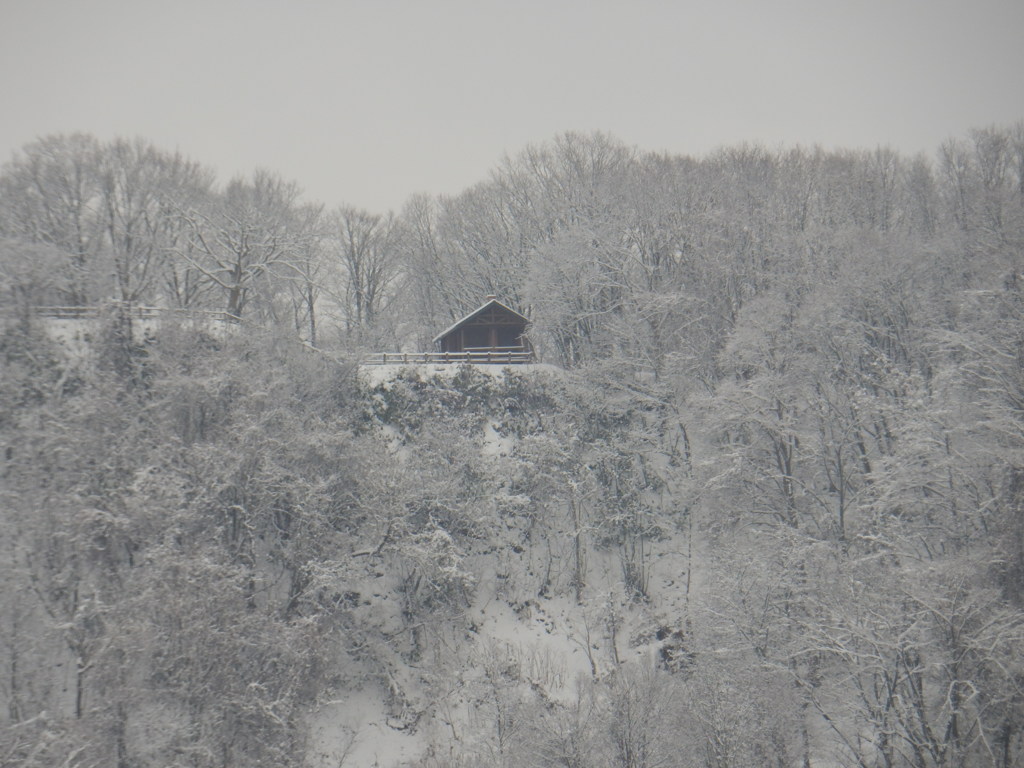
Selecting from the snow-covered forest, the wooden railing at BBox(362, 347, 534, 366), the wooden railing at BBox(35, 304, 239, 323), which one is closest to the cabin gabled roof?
the wooden railing at BBox(362, 347, 534, 366)

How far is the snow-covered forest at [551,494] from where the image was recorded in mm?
15641

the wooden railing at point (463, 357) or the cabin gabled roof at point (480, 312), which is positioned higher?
the cabin gabled roof at point (480, 312)

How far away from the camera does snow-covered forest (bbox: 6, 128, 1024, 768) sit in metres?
15.6

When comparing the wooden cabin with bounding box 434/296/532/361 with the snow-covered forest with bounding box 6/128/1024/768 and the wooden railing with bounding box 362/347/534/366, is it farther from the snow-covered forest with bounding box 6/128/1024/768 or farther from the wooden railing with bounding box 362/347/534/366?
the snow-covered forest with bounding box 6/128/1024/768

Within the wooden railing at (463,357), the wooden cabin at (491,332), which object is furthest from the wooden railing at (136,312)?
the wooden cabin at (491,332)

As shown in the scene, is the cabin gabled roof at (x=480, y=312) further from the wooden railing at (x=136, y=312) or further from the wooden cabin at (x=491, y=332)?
the wooden railing at (x=136, y=312)

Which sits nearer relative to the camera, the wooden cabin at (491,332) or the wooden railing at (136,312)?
the wooden railing at (136,312)

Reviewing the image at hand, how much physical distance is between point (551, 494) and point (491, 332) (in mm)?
10921

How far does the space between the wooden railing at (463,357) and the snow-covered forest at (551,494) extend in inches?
71.1

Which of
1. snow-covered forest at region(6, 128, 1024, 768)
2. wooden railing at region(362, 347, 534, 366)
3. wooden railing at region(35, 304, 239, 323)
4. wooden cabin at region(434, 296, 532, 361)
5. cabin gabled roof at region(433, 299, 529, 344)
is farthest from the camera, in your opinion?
wooden cabin at region(434, 296, 532, 361)

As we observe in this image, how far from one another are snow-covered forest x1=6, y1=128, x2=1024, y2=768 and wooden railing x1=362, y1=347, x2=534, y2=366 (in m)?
1.81

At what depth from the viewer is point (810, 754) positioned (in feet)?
54.7

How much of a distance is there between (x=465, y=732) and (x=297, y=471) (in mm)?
9224

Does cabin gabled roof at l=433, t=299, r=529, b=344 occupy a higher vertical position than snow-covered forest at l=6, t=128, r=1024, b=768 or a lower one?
higher
